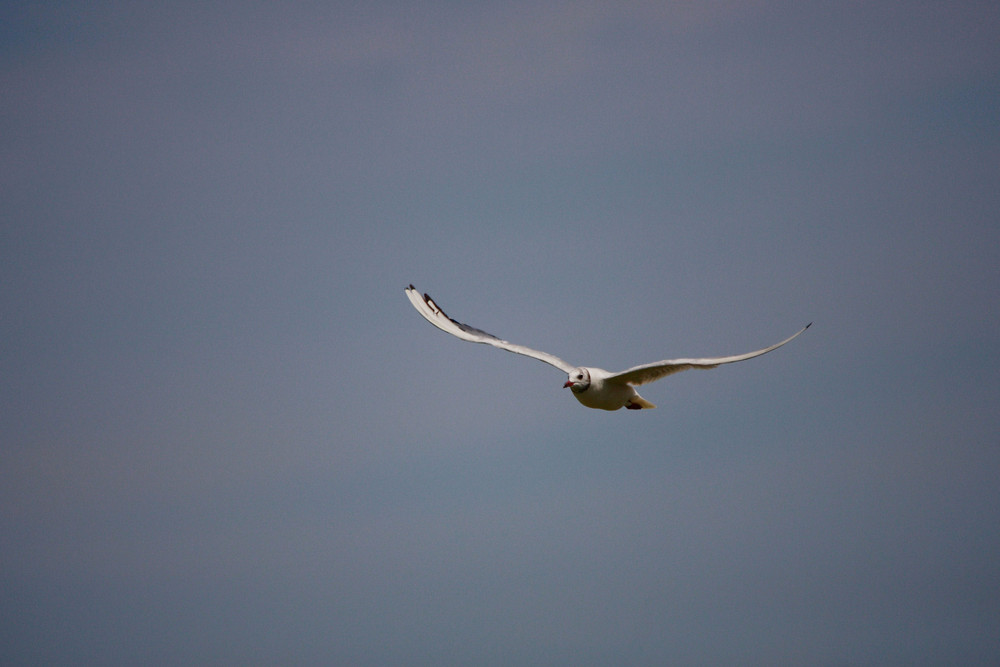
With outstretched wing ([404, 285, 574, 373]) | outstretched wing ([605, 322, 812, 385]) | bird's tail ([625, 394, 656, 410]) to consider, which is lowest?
outstretched wing ([605, 322, 812, 385])

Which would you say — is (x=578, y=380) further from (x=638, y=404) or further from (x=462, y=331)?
(x=462, y=331)

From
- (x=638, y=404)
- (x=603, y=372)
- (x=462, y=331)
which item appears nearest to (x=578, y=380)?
(x=603, y=372)

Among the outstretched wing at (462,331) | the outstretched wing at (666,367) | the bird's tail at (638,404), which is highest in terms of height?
the outstretched wing at (462,331)

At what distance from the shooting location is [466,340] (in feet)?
106

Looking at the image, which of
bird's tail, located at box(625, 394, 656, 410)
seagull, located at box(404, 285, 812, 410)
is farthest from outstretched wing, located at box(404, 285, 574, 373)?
bird's tail, located at box(625, 394, 656, 410)

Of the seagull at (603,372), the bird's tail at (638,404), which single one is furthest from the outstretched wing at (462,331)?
the bird's tail at (638,404)

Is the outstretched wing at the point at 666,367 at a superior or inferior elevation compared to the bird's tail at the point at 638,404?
inferior

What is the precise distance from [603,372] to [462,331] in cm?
642

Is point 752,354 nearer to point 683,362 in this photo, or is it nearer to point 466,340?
point 683,362

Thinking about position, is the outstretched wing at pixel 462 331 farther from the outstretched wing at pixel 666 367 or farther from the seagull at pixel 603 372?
the outstretched wing at pixel 666 367

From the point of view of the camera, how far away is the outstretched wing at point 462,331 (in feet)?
98.2

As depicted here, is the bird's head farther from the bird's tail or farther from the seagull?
the bird's tail

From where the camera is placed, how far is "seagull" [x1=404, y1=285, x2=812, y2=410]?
24906 mm

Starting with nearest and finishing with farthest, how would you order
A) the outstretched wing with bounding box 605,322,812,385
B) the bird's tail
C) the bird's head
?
1. the outstretched wing with bounding box 605,322,812,385
2. the bird's head
3. the bird's tail
